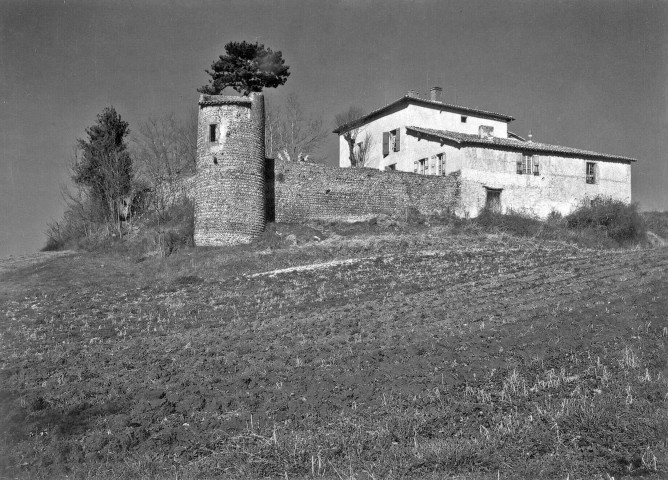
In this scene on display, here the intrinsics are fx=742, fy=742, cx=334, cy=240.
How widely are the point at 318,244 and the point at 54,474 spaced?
22.2 metres

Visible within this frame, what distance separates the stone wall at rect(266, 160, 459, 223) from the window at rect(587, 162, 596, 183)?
8.12 meters

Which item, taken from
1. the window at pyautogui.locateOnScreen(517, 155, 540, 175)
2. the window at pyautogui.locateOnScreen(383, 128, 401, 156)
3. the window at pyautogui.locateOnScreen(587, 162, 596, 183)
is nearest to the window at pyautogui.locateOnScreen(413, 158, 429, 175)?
the window at pyautogui.locateOnScreen(383, 128, 401, 156)

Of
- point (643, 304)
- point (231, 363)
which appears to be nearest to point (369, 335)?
point (231, 363)

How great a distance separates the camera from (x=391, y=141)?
43094 millimetres

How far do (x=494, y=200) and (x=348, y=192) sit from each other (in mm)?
7936

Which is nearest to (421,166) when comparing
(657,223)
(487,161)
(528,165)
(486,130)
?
(487,161)

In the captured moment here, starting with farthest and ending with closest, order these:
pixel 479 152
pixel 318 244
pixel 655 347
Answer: pixel 479 152, pixel 318 244, pixel 655 347

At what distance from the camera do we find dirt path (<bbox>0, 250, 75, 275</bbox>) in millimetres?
30491

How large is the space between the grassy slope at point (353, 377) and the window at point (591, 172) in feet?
57.0

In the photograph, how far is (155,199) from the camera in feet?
123

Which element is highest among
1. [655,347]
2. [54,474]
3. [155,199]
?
[155,199]

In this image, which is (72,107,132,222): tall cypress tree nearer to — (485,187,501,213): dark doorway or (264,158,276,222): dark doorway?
(264,158,276,222): dark doorway

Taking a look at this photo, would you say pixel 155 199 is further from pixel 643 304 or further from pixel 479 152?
pixel 643 304

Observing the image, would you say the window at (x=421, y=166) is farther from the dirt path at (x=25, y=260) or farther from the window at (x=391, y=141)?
the dirt path at (x=25, y=260)
